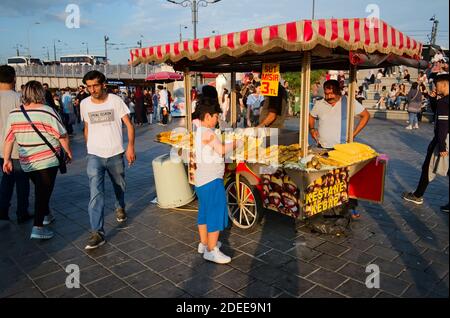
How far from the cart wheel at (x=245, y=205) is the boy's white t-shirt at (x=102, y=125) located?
66.6 inches

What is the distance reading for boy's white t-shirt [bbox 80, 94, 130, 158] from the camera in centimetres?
413

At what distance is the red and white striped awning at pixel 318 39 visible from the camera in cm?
312

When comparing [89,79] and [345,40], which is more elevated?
[345,40]

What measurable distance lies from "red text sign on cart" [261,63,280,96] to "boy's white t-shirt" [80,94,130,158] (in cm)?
185

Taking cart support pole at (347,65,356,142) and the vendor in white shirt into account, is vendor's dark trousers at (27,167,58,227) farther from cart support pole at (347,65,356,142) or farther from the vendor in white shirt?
cart support pole at (347,65,356,142)

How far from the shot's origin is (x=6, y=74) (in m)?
4.60

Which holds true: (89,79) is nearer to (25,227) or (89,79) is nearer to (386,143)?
(25,227)

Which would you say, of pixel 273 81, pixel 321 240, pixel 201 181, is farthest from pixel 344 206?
pixel 201 181

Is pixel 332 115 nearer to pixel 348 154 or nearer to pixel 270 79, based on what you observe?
pixel 348 154

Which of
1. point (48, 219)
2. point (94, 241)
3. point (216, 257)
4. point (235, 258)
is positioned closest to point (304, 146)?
point (235, 258)

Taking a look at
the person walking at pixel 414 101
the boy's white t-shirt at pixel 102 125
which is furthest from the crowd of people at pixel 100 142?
the person walking at pixel 414 101

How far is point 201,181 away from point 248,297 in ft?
3.96

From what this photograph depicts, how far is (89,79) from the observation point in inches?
156

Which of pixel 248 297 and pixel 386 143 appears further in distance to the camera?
pixel 386 143
